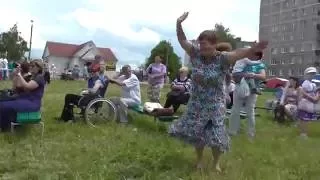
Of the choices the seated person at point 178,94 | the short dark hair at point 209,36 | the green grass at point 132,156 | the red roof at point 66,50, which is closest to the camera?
the green grass at point 132,156

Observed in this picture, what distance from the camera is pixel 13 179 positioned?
5.92 meters

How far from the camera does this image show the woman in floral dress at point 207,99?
22.0 feet

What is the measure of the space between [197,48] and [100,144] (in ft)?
8.04

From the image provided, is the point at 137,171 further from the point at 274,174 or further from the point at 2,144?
the point at 2,144

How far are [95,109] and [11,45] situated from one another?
220ft

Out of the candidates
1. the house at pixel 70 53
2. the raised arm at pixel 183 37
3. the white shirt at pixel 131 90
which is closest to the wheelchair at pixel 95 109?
the white shirt at pixel 131 90

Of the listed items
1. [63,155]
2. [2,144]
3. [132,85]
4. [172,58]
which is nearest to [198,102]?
[63,155]

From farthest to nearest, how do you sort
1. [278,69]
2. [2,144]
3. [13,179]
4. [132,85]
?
[278,69], [132,85], [2,144], [13,179]

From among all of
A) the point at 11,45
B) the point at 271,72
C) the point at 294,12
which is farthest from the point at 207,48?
the point at 271,72

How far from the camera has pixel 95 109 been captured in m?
11.0

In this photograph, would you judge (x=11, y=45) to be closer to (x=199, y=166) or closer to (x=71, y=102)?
(x=71, y=102)

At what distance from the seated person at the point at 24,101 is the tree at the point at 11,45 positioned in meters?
67.1

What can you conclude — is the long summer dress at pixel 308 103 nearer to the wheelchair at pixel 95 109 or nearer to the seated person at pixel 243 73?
the seated person at pixel 243 73

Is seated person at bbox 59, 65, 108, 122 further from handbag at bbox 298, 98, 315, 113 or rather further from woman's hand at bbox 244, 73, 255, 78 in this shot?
handbag at bbox 298, 98, 315, 113
